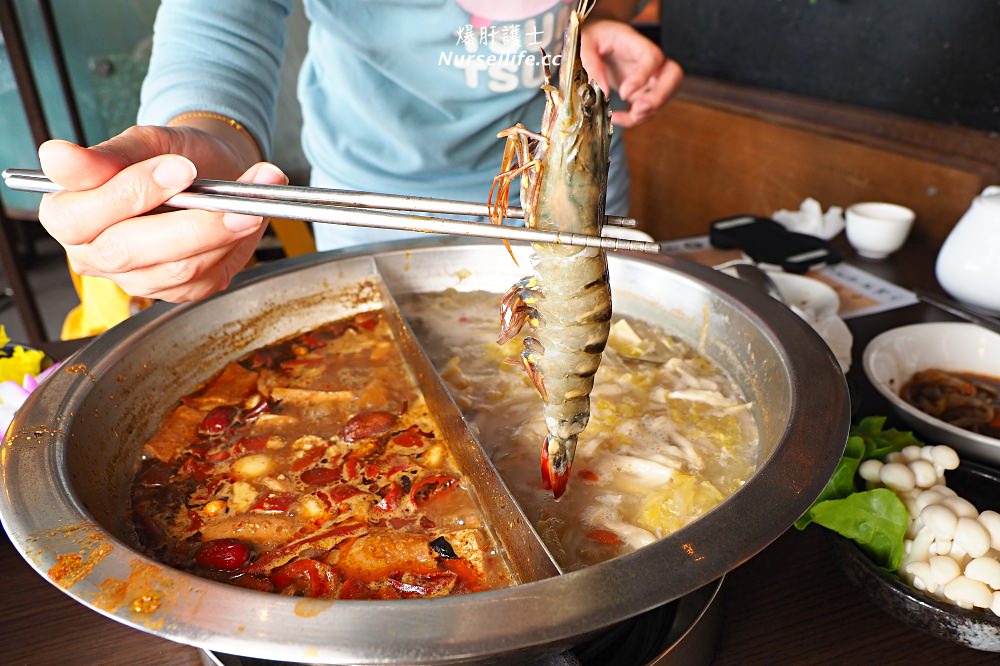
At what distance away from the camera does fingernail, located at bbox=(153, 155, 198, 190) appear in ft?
3.46

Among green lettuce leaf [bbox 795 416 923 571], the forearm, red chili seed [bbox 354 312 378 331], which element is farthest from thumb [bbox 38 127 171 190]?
the forearm

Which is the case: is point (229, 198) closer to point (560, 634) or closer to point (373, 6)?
point (560, 634)

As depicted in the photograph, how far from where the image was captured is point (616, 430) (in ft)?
5.30

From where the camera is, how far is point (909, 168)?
3.19m

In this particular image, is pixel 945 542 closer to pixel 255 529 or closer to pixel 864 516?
pixel 864 516

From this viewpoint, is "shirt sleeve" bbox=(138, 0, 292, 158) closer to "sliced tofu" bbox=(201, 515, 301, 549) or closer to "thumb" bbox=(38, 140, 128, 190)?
"thumb" bbox=(38, 140, 128, 190)

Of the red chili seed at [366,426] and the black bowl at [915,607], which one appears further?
the red chili seed at [366,426]

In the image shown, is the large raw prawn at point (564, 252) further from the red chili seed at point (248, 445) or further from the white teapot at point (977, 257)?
the white teapot at point (977, 257)

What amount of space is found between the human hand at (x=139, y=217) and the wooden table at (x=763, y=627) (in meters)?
0.62

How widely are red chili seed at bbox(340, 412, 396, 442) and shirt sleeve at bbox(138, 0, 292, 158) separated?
752 mm

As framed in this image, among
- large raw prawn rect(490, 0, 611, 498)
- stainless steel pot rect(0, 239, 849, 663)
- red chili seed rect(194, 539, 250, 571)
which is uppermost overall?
large raw prawn rect(490, 0, 611, 498)

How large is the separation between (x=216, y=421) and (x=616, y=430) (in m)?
0.95

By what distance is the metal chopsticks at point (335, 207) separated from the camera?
984 mm

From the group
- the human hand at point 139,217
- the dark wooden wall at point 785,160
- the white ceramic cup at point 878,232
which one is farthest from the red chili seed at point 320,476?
the dark wooden wall at point 785,160
